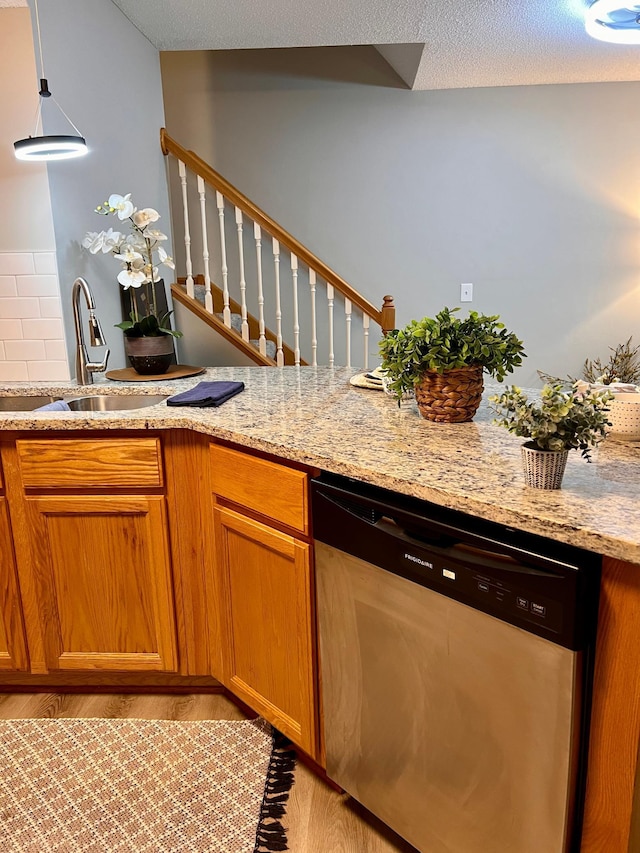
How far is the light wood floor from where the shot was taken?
1553 mm

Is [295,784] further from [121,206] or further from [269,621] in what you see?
[121,206]

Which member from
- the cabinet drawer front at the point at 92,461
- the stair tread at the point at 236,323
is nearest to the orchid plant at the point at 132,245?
the cabinet drawer front at the point at 92,461

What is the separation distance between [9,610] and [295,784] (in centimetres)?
100

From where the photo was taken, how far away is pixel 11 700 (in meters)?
2.11

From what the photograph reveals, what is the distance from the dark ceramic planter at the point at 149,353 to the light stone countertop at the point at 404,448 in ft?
0.37

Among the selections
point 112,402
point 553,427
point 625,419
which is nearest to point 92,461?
point 112,402

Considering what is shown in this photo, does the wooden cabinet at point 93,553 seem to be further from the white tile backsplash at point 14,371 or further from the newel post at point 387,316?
the newel post at point 387,316

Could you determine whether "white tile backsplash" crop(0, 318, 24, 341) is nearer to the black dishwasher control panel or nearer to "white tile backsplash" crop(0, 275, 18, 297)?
"white tile backsplash" crop(0, 275, 18, 297)

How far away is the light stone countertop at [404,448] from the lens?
1.08 m

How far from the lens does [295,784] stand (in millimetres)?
1720

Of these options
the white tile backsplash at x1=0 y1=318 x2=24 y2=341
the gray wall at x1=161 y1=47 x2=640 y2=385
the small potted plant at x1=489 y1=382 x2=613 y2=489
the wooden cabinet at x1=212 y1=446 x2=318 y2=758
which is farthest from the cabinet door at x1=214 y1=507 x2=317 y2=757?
the gray wall at x1=161 y1=47 x2=640 y2=385

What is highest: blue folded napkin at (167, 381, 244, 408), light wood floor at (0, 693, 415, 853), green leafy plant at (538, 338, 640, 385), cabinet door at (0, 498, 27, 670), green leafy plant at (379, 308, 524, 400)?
green leafy plant at (379, 308, 524, 400)

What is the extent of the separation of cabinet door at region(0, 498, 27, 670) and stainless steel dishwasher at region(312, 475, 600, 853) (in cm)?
Result: 103

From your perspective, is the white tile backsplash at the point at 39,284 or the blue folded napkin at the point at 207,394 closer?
the blue folded napkin at the point at 207,394
